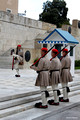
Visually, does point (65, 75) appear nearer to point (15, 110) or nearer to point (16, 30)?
point (15, 110)

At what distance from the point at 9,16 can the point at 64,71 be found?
53.2 feet

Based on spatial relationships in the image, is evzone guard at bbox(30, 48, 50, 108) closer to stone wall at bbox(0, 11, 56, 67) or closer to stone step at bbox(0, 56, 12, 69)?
stone wall at bbox(0, 11, 56, 67)

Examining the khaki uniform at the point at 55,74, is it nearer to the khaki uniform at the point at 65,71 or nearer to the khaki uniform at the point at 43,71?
the khaki uniform at the point at 43,71

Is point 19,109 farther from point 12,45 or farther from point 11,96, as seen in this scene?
point 12,45

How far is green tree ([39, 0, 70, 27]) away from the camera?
5547 centimetres

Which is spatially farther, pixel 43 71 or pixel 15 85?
pixel 15 85

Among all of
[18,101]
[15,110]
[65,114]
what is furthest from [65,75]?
[15,110]

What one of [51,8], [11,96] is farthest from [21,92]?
[51,8]

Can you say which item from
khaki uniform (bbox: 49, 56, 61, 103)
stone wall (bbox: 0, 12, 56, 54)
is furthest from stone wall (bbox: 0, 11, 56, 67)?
khaki uniform (bbox: 49, 56, 61, 103)

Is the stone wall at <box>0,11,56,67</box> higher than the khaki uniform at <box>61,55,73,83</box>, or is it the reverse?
the stone wall at <box>0,11,56,67</box>

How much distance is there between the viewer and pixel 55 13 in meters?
56.0

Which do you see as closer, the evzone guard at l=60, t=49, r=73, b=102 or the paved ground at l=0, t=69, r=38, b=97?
the evzone guard at l=60, t=49, r=73, b=102

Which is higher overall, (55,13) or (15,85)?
(55,13)

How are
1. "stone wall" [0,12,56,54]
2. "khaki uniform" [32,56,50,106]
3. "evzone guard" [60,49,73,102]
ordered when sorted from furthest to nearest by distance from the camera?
"stone wall" [0,12,56,54]
"evzone guard" [60,49,73,102]
"khaki uniform" [32,56,50,106]
